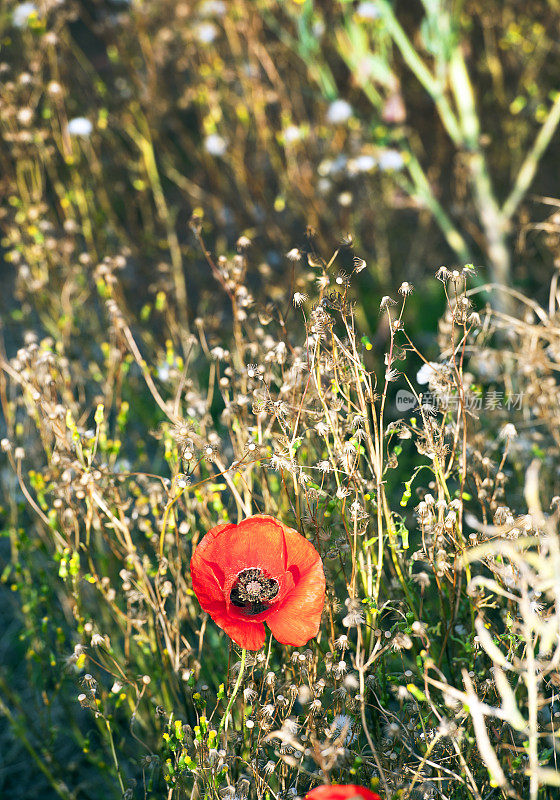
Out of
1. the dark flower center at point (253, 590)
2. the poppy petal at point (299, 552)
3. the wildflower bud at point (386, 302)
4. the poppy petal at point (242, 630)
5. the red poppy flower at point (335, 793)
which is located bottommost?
the red poppy flower at point (335, 793)

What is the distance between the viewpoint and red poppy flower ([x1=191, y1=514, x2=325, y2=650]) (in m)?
1.17

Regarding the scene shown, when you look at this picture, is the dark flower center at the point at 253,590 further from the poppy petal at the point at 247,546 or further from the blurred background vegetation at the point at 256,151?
the blurred background vegetation at the point at 256,151

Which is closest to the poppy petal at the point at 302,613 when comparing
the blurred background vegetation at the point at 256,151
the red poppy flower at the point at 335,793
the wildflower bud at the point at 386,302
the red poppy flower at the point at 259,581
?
the red poppy flower at the point at 259,581

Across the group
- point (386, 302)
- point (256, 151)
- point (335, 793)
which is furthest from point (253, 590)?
point (256, 151)

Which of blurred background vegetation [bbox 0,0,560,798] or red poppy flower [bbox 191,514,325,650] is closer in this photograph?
red poppy flower [bbox 191,514,325,650]

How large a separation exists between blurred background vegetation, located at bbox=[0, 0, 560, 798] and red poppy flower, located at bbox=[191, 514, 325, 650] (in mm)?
1408

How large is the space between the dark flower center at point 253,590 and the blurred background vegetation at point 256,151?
1.41 meters

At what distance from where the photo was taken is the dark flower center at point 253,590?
1.25 metres

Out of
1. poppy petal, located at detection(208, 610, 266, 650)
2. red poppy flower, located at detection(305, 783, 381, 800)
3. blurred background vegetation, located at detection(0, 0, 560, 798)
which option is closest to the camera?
red poppy flower, located at detection(305, 783, 381, 800)

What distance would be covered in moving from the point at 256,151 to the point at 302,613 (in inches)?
115

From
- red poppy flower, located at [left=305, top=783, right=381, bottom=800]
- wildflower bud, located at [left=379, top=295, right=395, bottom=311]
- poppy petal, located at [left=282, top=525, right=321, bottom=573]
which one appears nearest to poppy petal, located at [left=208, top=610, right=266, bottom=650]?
poppy petal, located at [left=282, top=525, right=321, bottom=573]

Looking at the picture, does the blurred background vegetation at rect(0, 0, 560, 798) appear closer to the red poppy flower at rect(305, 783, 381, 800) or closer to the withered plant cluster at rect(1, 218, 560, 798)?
the withered plant cluster at rect(1, 218, 560, 798)

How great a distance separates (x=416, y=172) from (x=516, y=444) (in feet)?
4.77

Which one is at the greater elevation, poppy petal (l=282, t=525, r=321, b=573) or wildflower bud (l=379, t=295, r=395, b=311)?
wildflower bud (l=379, t=295, r=395, b=311)
